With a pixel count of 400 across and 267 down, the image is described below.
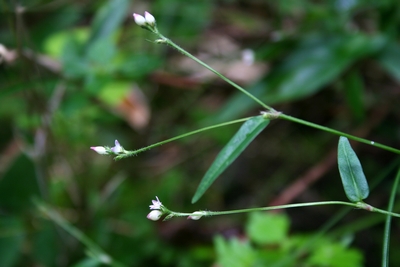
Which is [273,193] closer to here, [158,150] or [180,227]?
[180,227]

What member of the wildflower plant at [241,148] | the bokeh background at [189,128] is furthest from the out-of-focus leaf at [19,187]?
the wildflower plant at [241,148]

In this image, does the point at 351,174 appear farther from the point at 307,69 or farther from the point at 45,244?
the point at 45,244

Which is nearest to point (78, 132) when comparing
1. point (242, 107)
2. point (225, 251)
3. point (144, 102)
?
point (144, 102)

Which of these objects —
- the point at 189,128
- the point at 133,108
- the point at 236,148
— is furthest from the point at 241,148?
the point at 133,108

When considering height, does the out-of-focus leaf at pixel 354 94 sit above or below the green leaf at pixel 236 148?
above

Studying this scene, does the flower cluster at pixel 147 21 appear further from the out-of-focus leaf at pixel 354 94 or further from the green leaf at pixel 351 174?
the out-of-focus leaf at pixel 354 94

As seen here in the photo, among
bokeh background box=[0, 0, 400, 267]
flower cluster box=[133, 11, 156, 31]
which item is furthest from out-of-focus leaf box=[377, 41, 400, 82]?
flower cluster box=[133, 11, 156, 31]

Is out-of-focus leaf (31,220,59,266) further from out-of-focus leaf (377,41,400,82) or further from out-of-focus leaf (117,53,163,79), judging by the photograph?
out-of-focus leaf (377,41,400,82)
